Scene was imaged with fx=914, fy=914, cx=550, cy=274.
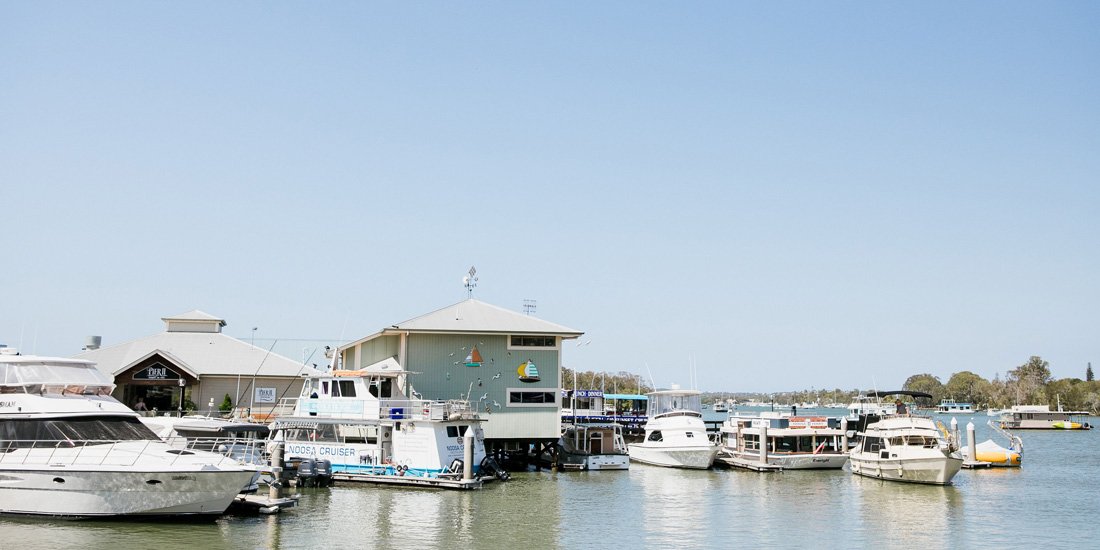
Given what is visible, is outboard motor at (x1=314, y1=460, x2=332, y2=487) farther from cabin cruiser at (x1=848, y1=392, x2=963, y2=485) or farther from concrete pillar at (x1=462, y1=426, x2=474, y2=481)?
cabin cruiser at (x1=848, y1=392, x2=963, y2=485)

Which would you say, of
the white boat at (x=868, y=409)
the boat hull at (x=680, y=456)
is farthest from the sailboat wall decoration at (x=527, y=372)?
the white boat at (x=868, y=409)

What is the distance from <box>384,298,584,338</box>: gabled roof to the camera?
1454 inches

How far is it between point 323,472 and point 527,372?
10260 millimetres

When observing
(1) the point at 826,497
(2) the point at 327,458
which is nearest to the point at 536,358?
(2) the point at 327,458

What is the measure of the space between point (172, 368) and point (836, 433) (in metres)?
30.7

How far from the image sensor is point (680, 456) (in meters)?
41.5

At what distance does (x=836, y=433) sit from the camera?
139ft

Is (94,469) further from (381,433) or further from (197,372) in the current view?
(197,372)

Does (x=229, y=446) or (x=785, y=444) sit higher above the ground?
(x=229, y=446)

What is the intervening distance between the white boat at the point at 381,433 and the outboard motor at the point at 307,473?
285 millimetres

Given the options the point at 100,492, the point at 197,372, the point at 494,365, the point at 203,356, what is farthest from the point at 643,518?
the point at 203,356

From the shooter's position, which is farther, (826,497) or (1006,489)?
(1006,489)

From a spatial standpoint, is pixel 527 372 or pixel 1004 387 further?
pixel 1004 387

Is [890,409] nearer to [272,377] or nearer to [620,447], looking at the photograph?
[620,447]
